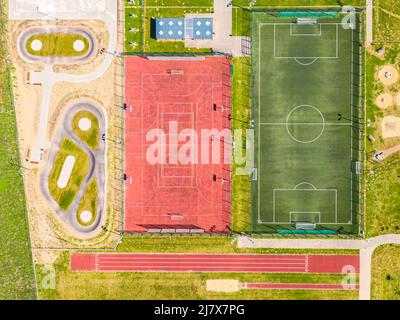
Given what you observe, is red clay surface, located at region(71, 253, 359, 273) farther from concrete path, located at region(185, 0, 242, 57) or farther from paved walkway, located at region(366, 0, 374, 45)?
paved walkway, located at region(366, 0, 374, 45)

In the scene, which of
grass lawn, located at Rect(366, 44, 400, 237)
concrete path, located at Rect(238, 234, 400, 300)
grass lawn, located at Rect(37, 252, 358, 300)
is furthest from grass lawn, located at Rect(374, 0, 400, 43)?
grass lawn, located at Rect(37, 252, 358, 300)

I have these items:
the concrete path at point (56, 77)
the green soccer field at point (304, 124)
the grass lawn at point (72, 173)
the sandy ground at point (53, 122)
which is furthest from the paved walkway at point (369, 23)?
the grass lawn at point (72, 173)

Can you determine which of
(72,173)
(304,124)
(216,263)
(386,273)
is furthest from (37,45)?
(386,273)

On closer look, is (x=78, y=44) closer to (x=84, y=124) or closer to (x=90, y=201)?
(x=84, y=124)

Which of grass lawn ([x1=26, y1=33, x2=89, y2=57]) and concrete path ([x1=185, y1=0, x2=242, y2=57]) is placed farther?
grass lawn ([x1=26, y1=33, x2=89, y2=57])

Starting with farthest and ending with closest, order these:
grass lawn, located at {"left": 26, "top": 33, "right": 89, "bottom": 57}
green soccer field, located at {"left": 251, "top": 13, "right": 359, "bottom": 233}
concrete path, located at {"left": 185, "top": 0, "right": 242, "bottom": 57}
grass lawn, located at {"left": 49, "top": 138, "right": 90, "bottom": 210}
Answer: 1. grass lawn, located at {"left": 49, "top": 138, "right": 90, "bottom": 210}
2. grass lawn, located at {"left": 26, "top": 33, "right": 89, "bottom": 57}
3. concrete path, located at {"left": 185, "top": 0, "right": 242, "bottom": 57}
4. green soccer field, located at {"left": 251, "top": 13, "right": 359, "bottom": 233}
